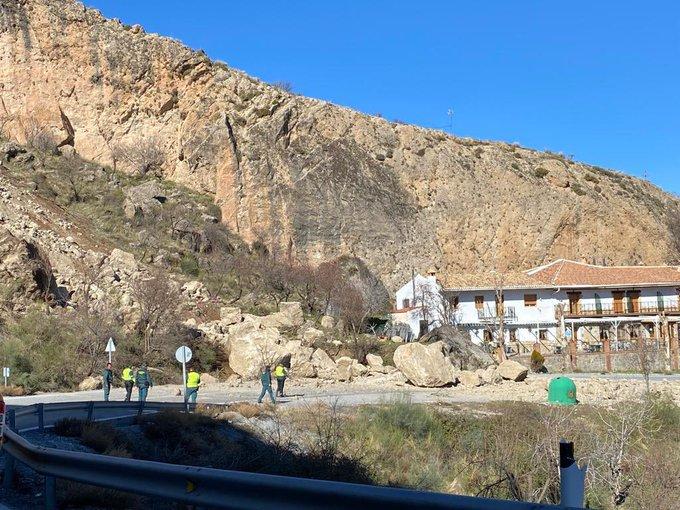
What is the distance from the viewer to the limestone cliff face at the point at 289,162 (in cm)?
6488

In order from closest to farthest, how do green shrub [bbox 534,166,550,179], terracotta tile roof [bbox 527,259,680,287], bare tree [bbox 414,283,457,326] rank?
bare tree [bbox 414,283,457,326]
terracotta tile roof [bbox 527,259,680,287]
green shrub [bbox 534,166,550,179]

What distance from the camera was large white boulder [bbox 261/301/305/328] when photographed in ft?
141

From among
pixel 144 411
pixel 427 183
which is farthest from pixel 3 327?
pixel 427 183

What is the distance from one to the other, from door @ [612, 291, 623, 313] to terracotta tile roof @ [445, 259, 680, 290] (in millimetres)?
837

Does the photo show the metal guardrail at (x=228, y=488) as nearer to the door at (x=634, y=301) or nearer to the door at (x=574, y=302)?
the door at (x=574, y=302)

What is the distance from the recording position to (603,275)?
187ft

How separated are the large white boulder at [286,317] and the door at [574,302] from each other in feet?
70.2

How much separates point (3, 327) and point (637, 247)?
5627 centimetres

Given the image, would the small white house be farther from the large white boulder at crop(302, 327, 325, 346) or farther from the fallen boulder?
the large white boulder at crop(302, 327, 325, 346)

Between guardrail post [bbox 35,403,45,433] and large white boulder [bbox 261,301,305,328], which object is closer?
guardrail post [bbox 35,403,45,433]

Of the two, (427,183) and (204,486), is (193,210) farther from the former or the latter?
(204,486)

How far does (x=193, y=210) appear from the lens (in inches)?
2440

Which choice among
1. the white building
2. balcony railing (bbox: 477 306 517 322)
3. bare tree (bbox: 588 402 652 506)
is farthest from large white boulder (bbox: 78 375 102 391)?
balcony railing (bbox: 477 306 517 322)

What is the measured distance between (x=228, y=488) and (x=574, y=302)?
179 ft
